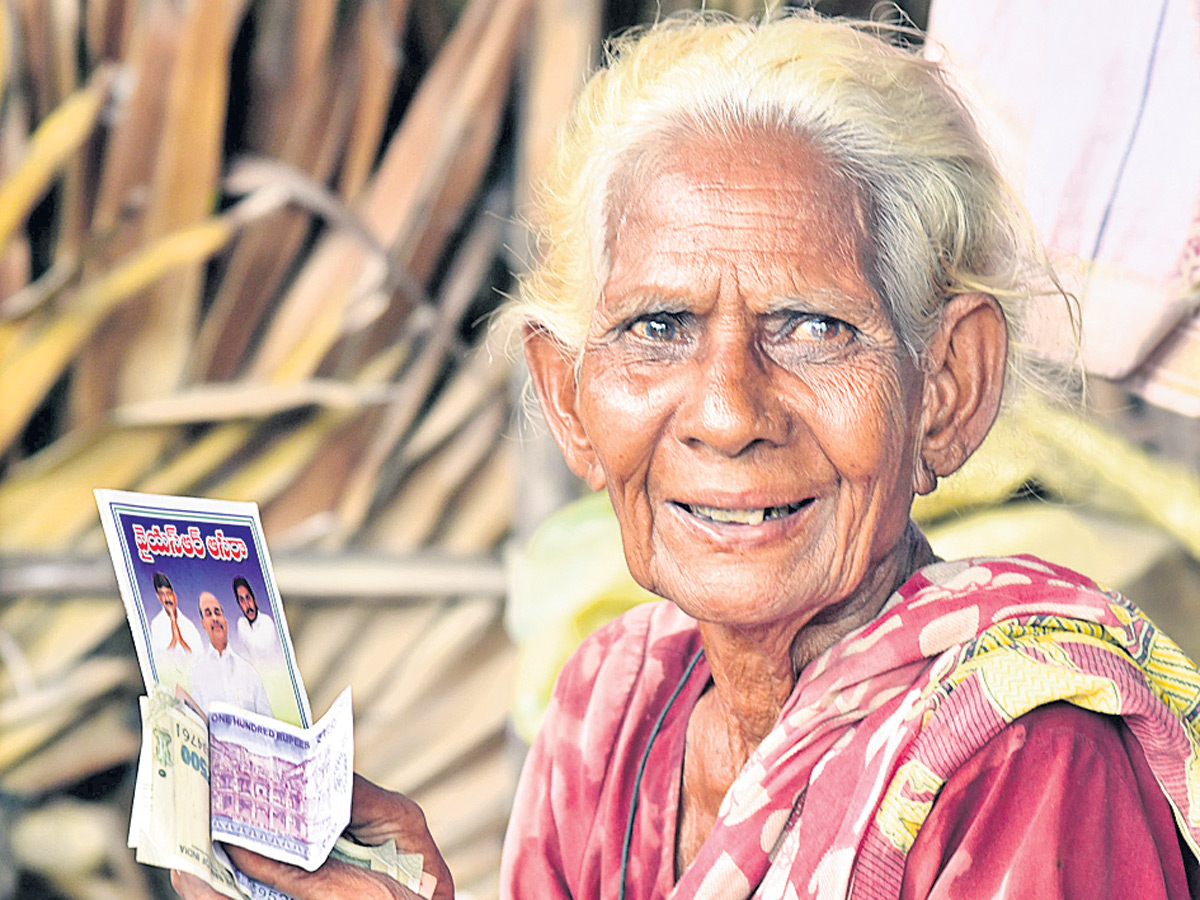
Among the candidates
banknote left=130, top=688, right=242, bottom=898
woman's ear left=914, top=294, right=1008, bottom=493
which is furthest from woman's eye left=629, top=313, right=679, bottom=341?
banknote left=130, top=688, right=242, bottom=898

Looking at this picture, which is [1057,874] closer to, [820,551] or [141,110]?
[820,551]

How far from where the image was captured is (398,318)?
2902 millimetres

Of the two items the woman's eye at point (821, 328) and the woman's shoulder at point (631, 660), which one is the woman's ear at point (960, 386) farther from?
the woman's shoulder at point (631, 660)

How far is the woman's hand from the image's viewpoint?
4.73ft

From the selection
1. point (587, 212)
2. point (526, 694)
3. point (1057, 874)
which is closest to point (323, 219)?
point (526, 694)

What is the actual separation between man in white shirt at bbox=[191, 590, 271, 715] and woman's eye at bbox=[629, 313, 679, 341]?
0.55 metres

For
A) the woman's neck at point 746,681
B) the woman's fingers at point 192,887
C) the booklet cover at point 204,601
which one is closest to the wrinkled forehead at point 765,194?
the woman's neck at point 746,681

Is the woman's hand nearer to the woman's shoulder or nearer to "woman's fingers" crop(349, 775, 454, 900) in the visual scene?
"woman's fingers" crop(349, 775, 454, 900)

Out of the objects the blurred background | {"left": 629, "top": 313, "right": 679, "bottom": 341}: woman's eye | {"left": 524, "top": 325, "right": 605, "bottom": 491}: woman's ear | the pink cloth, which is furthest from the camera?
the blurred background

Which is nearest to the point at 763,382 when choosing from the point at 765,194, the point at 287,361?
the point at 765,194

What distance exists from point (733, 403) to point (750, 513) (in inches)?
5.0

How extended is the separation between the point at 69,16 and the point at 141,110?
0.79 ft

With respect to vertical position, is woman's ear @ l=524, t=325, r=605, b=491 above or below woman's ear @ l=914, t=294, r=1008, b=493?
below

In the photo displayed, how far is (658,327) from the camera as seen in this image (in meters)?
1.42
